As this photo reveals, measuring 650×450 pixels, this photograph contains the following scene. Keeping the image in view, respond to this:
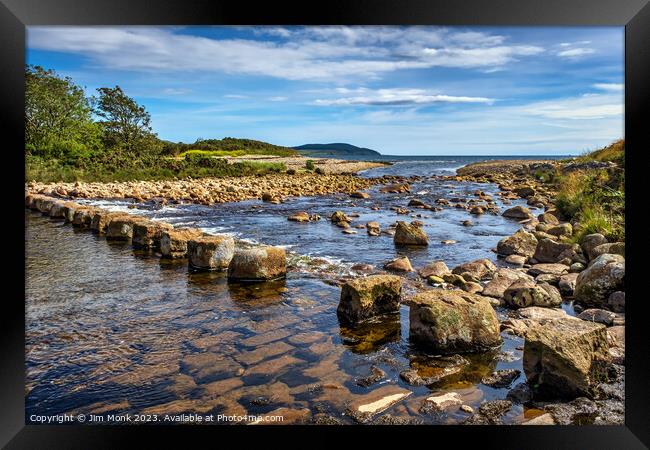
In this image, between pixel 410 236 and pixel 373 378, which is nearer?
pixel 373 378

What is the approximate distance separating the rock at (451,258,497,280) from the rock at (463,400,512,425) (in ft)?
16.3

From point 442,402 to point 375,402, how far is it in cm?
64

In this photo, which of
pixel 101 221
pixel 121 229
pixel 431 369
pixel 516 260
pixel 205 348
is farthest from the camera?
pixel 101 221

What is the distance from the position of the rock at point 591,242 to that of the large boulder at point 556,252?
0.13 metres

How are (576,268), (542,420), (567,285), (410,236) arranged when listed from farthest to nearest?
1. (410,236)
2. (576,268)
3. (567,285)
4. (542,420)

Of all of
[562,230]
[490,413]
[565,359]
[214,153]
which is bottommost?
[490,413]

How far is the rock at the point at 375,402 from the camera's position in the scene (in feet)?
14.0

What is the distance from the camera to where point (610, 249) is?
8.57 meters

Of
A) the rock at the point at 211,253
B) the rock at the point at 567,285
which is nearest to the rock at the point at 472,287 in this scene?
the rock at the point at 567,285

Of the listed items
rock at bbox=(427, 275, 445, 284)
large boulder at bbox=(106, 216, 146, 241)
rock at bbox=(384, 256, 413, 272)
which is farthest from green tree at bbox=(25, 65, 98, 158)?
rock at bbox=(427, 275, 445, 284)

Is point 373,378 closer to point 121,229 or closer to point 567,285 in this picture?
point 567,285

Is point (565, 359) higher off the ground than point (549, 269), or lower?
lower

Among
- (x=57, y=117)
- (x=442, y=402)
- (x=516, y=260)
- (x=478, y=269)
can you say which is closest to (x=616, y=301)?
(x=478, y=269)

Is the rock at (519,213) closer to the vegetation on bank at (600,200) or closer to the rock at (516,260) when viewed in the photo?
the vegetation on bank at (600,200)
